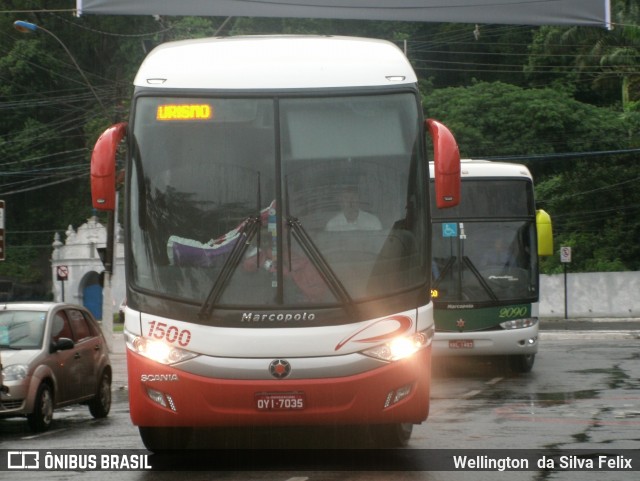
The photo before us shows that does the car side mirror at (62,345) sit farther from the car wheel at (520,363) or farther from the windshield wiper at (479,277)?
the car wheel at (520,363)

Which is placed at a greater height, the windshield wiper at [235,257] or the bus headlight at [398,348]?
the windshield wiper at [235,257]

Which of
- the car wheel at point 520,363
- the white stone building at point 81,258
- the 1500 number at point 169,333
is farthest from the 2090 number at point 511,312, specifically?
the white stone building at point 81,258

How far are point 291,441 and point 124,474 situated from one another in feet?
8.15

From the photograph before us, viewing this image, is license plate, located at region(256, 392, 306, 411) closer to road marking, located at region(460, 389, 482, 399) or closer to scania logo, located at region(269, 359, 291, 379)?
scania logo, located at region(269, 359, 291, 379)

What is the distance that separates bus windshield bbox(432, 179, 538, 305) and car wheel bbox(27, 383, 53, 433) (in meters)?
8.02

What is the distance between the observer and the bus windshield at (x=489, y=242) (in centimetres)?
2056

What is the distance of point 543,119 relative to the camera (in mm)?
52250

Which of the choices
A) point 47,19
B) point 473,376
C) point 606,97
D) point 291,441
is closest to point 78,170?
point 47,19

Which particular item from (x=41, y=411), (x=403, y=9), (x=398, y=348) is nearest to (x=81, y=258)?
(x=403, y=9)

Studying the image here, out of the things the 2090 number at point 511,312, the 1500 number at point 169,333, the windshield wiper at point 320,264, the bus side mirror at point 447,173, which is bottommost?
the 2090 number at point 511,312

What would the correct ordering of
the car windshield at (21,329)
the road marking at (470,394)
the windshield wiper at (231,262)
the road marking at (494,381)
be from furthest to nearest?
the road marking at (494,381), the road marking at (470,394), the car windshield at (21,329), the windshield wiper at (231,262)

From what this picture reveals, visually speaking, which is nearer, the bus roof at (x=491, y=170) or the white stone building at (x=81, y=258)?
the bus roof at (x=491, y=170)

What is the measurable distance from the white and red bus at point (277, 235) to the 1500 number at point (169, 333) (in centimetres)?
1

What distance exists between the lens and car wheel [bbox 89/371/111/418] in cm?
1575
